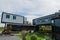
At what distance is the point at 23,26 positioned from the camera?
39.2 m

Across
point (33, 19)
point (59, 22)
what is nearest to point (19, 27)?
point (33, 19)

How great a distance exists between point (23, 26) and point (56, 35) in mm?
25028

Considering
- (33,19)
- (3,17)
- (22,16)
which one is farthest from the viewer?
(33,19)

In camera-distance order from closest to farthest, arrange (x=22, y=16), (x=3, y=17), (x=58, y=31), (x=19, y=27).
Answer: (x=58, y=31)
(x=3, y=17)
(x=19, y=27)
(x=22, y=16)

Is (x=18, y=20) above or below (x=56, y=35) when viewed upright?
above

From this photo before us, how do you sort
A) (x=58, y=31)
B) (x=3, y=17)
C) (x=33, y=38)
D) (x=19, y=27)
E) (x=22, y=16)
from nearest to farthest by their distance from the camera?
(x=33, y=38) < (x=58, y=31) < (x=3, y=17) < (x=19, y=27) < (x=22, y=16)

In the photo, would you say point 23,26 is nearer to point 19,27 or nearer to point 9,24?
point 19,27

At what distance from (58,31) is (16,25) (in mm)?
24585

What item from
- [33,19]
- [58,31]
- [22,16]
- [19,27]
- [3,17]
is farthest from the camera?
[33,19]

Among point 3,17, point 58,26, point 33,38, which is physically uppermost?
point 3,17

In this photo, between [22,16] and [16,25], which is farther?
[22,16]

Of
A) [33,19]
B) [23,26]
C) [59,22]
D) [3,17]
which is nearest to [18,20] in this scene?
[23,26]

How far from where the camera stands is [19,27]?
126ft

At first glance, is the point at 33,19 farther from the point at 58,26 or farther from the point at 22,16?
the point at 58,26
